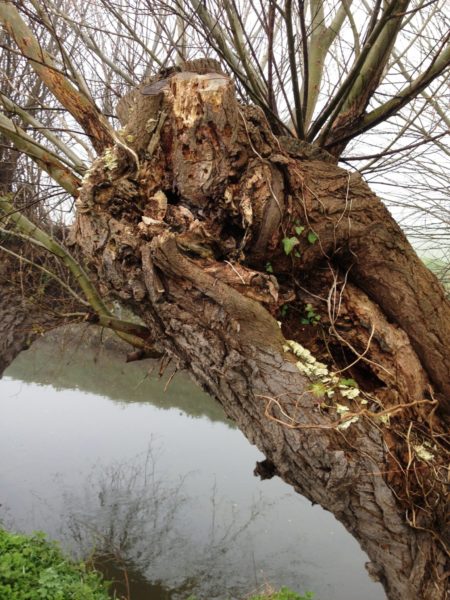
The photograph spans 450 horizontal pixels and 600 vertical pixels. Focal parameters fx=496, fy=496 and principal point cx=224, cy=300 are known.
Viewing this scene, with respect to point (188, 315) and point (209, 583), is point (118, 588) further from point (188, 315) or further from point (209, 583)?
point (188, 315)

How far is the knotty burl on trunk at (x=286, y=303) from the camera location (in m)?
2.02

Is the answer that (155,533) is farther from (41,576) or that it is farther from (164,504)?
(41,576)

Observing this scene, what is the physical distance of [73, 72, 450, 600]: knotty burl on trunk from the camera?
2016mm

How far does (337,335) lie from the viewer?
231 centimetres

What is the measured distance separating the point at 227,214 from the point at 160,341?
2.14ft

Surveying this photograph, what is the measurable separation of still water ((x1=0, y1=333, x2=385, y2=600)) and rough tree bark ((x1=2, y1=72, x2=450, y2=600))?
179 centimetres

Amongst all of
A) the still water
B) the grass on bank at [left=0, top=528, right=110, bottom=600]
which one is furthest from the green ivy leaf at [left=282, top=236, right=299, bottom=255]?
the grass on bank at [left=0, top=528, right=110, bottom=600]

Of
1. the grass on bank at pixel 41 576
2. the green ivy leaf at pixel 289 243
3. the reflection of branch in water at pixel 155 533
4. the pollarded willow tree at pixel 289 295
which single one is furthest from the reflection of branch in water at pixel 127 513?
the green ivy leaf at pixel 289 243

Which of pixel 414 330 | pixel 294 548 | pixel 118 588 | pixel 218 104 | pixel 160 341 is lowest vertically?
pixel 118 588

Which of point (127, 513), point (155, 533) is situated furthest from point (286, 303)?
point (127, 513)

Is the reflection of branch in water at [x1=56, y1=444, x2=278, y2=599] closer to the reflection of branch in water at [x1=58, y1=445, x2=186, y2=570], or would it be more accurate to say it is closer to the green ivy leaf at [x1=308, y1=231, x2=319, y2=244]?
the reflection of branch in water at [x1=58, y1=445, x2=186, y2=570]

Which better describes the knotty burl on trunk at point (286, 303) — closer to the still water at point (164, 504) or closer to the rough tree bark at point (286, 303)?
the rough tree bark at point (286, 303)

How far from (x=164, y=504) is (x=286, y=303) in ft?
17.8

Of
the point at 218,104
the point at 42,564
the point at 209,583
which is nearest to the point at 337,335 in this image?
the point at 218,104
